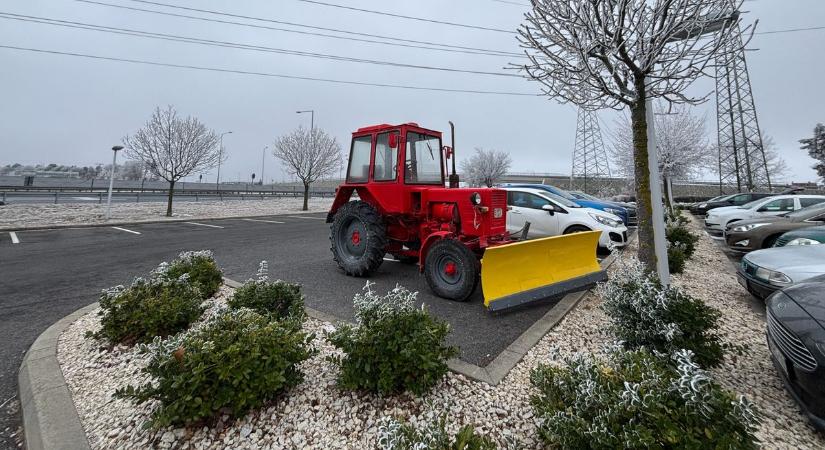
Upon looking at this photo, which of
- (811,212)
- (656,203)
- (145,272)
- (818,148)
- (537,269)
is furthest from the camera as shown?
(818,148)

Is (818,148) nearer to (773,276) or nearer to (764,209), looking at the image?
(764,209)

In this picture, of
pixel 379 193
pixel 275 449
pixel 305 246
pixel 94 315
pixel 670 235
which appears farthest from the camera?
pixel 305 246

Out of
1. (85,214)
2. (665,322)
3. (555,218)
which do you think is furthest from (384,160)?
(85,214)

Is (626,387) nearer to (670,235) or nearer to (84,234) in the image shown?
(670,235)

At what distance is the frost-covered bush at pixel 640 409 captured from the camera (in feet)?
4.82

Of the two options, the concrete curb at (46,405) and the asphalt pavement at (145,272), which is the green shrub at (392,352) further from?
the concrete curb at (46,405)

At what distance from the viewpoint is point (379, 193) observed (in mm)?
5508

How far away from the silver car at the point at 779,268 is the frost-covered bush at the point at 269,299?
5.33 metres

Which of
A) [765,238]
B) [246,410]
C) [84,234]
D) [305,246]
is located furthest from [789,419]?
[84,234]

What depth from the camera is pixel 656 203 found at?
3906mm

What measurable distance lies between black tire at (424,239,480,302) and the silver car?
11.2 ft

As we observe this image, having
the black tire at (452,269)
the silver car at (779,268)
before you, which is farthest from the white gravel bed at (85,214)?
the silver car at (779,268)

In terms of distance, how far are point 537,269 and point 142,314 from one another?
4.39 m

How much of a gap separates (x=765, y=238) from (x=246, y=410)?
29.4 ft
